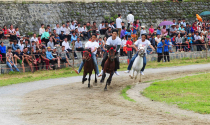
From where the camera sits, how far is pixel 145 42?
59.3 feet

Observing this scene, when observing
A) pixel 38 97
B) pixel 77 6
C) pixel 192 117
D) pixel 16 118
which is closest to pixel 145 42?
pixel 38 97

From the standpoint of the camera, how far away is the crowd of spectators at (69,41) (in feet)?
78.7

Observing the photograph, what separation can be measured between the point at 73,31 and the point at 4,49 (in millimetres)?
7239

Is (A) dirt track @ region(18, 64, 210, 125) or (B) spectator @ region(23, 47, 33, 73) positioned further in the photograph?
(B) spectator @ region(23, 47, 33, 73)

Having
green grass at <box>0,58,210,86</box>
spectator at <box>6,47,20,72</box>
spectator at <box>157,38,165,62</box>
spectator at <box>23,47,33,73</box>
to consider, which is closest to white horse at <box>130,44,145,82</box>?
green grass at <box>0,58,210,86</box>

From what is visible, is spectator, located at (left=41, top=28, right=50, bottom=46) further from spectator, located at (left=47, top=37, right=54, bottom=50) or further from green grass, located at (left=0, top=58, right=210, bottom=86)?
green grass, located at (left=0, top=58, right=210, bottom=86)

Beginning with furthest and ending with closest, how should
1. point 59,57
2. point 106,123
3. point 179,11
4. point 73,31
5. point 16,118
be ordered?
point 179,11 < point 73,31 < point 59,57 < point 16,118 < point 106,123

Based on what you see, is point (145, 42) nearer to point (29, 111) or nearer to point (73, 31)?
point (29, 111)

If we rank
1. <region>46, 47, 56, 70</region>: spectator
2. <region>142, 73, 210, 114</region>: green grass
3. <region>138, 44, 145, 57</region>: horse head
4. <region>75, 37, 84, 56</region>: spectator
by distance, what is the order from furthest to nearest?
<region>75, 37, 84, 56</region>: spectator → <region>46, 47, 56, 70</region>: spectator → <region>138, 44, 145, 57</region>: horse head → <region>142, 73, 210, 114</region>: green grass

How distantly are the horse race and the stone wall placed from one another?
0.31 ft

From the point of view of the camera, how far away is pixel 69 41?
28.9 meters

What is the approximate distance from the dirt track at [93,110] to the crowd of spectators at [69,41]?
793 cm

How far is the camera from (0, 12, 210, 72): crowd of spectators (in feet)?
78.7

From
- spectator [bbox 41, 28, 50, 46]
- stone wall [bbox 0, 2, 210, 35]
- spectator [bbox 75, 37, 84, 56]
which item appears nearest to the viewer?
spectator [bbox 41, 28, 50, 46]
